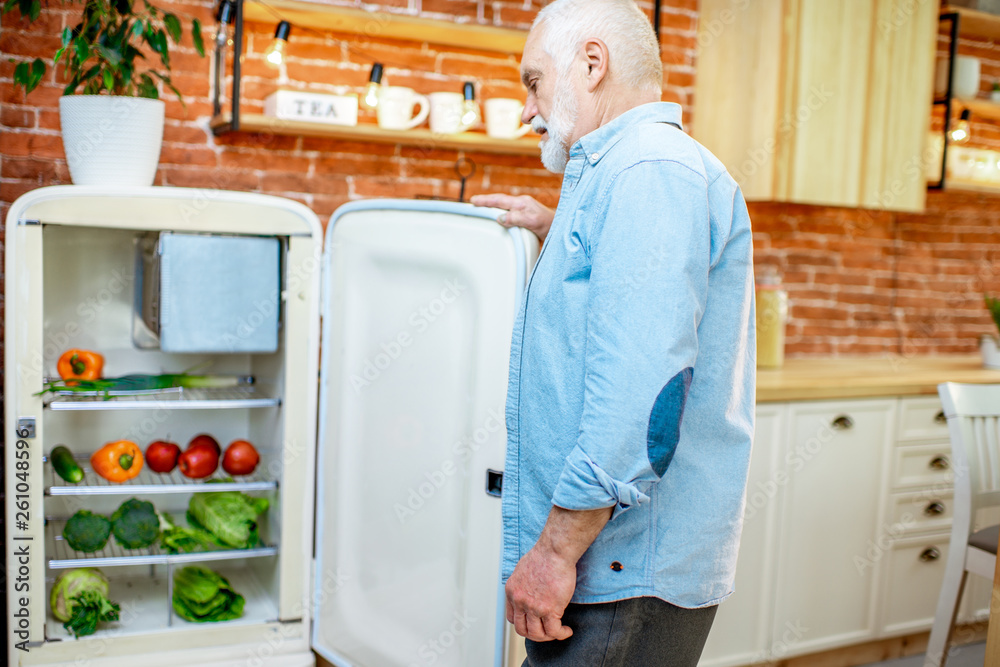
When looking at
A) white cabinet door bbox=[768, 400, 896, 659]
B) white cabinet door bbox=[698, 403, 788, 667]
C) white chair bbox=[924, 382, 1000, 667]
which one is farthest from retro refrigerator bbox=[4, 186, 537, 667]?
white chair bbox=[924, 382, 1000, 667]

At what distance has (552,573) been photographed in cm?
113

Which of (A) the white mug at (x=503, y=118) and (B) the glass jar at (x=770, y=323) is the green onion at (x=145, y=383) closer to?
(A) the white mug at (x=503, y=118)

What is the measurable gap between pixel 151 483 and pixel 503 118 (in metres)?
1.38

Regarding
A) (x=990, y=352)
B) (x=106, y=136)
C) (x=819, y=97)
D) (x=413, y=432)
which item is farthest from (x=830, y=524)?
(x=106, y=136)

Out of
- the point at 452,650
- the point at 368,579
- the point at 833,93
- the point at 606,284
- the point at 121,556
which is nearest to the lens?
the point at 606,284

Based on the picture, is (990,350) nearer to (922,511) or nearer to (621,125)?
(922,511)

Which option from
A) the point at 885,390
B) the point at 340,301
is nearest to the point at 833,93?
the point at 885,390

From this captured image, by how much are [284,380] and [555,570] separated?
1073mm

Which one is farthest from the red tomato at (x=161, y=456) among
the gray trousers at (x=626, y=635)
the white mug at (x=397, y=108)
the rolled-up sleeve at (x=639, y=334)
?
the rolled-up sleeve at (x=639, y=334)

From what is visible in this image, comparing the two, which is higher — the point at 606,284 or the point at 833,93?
the point at 833,93

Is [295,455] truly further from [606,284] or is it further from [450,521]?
[606,284]

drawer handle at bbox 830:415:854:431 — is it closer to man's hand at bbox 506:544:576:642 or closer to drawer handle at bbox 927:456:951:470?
drawer handle at bbox 927:456:951:470

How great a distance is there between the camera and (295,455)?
202 cm

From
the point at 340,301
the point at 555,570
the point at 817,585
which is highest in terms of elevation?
the point at 340,301
